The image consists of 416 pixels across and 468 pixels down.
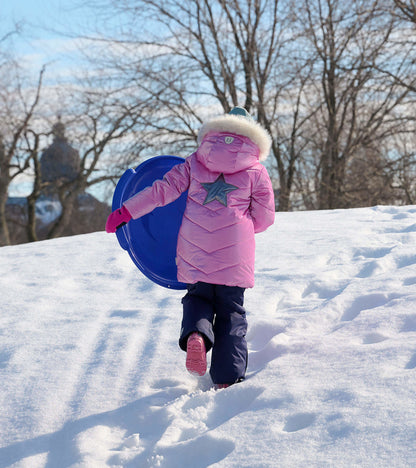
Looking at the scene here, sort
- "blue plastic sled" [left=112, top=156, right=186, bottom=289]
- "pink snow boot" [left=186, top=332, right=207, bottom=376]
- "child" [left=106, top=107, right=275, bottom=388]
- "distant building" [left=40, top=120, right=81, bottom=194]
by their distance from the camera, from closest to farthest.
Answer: "pink snow boot" [left=186, top=332, right=207, bottom=376]
"child" [left=106, top=107, right=275, bottom=388]
"blue plastic sled" [left=112, top=156, right=186, bottom=289]
"distant building" [left=40, top=120, right=81, bottom=194]

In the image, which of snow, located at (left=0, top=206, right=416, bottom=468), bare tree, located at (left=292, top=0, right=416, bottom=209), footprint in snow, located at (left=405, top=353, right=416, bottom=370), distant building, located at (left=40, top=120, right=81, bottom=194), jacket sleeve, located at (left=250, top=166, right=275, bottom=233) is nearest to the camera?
snow, located at (left=0, top=206, right=416, bottom=468)

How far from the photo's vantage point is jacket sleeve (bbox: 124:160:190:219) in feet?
9.63

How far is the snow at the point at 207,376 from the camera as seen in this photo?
204 centimetres

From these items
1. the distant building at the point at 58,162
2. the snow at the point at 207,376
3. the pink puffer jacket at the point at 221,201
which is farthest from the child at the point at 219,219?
the distant building at the point at 58,162

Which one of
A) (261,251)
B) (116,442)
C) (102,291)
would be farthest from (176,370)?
(261,251)

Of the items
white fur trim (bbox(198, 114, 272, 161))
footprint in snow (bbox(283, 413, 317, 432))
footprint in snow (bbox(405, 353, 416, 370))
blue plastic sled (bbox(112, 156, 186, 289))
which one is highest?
white fur trim (bbox(198, 114, 272, 161))

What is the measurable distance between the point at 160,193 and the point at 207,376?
104cm

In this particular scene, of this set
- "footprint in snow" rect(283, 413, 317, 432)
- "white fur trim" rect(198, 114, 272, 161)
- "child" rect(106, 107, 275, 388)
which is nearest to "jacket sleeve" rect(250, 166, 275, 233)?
"child" rect(106, 107, 275, 388)

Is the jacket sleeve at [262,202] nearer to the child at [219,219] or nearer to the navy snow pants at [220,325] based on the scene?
the child at [219,219]

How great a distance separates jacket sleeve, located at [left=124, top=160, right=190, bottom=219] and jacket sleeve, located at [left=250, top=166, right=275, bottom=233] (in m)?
0.39

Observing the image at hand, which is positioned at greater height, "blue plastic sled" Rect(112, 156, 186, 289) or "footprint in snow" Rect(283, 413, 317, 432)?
"blue plastic sled" Rect(112, 156, 186, 289)

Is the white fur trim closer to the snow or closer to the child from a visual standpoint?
the child

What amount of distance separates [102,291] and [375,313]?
2232 millimetres

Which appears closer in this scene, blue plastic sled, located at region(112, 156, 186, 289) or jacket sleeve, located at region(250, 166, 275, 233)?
jacket sleeve, located at region(250, 166, 275, 233)
